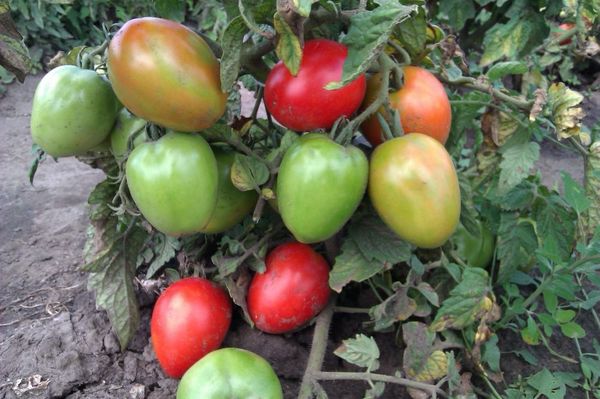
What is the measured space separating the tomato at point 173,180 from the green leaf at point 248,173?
0.17ft

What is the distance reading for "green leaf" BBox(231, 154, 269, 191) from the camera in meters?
0.98

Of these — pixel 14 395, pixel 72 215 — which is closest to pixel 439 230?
pixel 14 395

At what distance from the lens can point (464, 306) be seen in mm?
1138

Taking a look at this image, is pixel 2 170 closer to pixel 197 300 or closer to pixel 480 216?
pixel 197 300

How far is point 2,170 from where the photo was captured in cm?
237

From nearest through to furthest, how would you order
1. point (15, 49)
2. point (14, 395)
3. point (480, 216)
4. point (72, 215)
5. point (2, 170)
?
point (15, 49) < point (14, 395) < point (480, 216) < point (72, 215) < point (2, 170)

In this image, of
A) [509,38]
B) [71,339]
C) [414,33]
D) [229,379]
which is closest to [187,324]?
[229,379]

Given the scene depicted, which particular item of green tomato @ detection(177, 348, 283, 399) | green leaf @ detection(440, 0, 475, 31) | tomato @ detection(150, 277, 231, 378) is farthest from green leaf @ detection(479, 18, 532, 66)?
green tomato @ detection(177, 348, 283, 399)

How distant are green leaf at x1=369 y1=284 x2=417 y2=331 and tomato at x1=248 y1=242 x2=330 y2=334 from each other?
13 centimetres

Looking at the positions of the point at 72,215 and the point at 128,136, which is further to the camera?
the point at 72,215

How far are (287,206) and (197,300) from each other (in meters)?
0.35

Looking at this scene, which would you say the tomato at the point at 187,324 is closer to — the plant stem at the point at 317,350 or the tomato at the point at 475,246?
the plant stem at the point at 317,350

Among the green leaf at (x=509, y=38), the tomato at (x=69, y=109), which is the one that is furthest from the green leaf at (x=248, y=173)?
the green leaf at (x=509, y=38)

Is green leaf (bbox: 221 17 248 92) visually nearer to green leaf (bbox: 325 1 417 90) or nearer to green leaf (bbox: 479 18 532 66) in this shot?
green leaf (bbox: 325 1 417 90)
